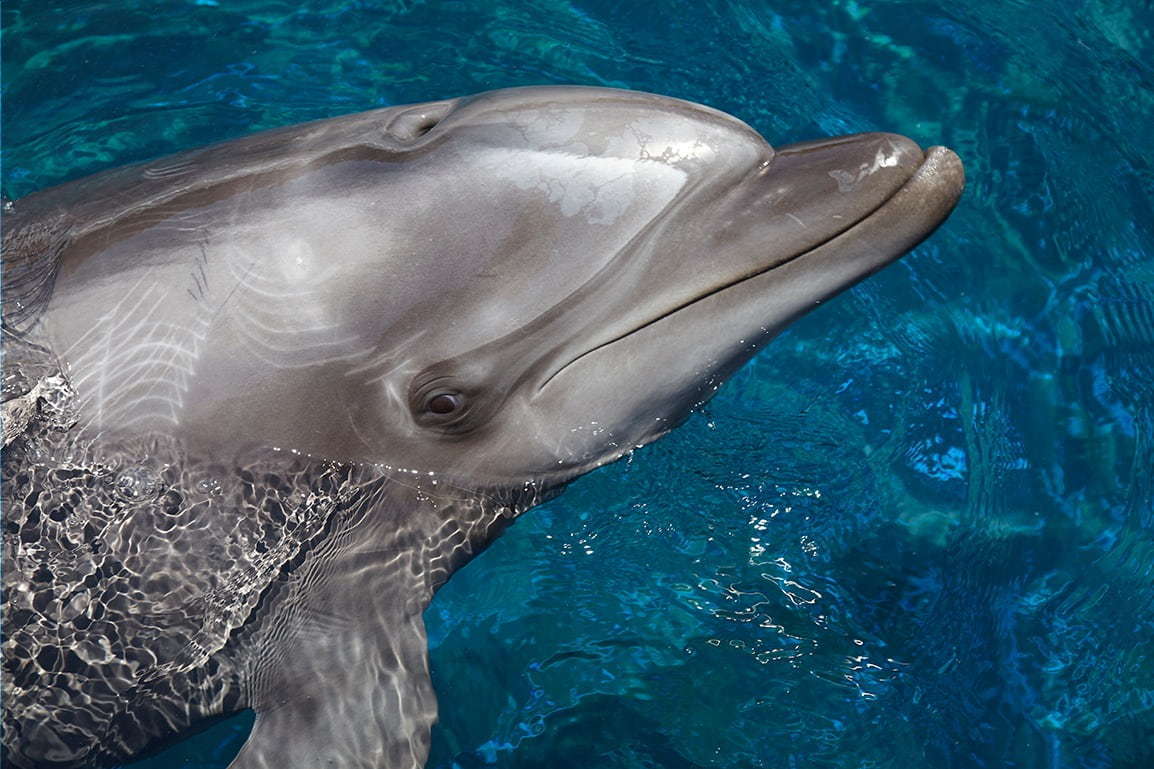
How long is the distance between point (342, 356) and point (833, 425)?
384 centimetres

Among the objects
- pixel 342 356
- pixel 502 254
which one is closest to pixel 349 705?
pixel 342 356

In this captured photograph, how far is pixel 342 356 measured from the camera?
4.43 metres

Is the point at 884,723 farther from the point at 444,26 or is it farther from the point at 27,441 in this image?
the point at 444,26

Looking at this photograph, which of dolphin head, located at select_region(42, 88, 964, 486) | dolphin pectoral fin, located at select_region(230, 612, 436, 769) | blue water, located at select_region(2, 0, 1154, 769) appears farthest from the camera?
blue water, located at select_region(2, 0, 1154, 769)

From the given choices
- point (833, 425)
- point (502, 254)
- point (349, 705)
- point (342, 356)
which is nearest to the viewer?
point (502, 254)

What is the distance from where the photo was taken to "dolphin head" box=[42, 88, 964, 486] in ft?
14.0

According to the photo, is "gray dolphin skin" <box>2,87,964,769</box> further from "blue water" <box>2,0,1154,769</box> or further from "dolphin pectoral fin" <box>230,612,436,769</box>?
"blue water" <box>2,0,1154,769</box>

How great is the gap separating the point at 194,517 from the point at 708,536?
10.2 ft

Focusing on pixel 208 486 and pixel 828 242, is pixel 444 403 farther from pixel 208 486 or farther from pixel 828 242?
pixel 828 242

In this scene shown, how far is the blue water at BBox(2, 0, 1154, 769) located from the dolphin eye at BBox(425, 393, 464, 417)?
78.3 inches

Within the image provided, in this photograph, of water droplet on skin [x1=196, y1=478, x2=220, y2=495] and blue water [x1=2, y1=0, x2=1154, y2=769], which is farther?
blue water [x1=2, y1=0, x2=1154, y2=769]

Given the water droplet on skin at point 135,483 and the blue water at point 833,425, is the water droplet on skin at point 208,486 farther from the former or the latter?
the blue water at point 833,425

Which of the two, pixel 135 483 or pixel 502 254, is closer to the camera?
pixel 502 254

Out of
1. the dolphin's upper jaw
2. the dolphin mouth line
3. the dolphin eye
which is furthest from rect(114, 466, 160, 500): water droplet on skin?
the dolphin mouth line
